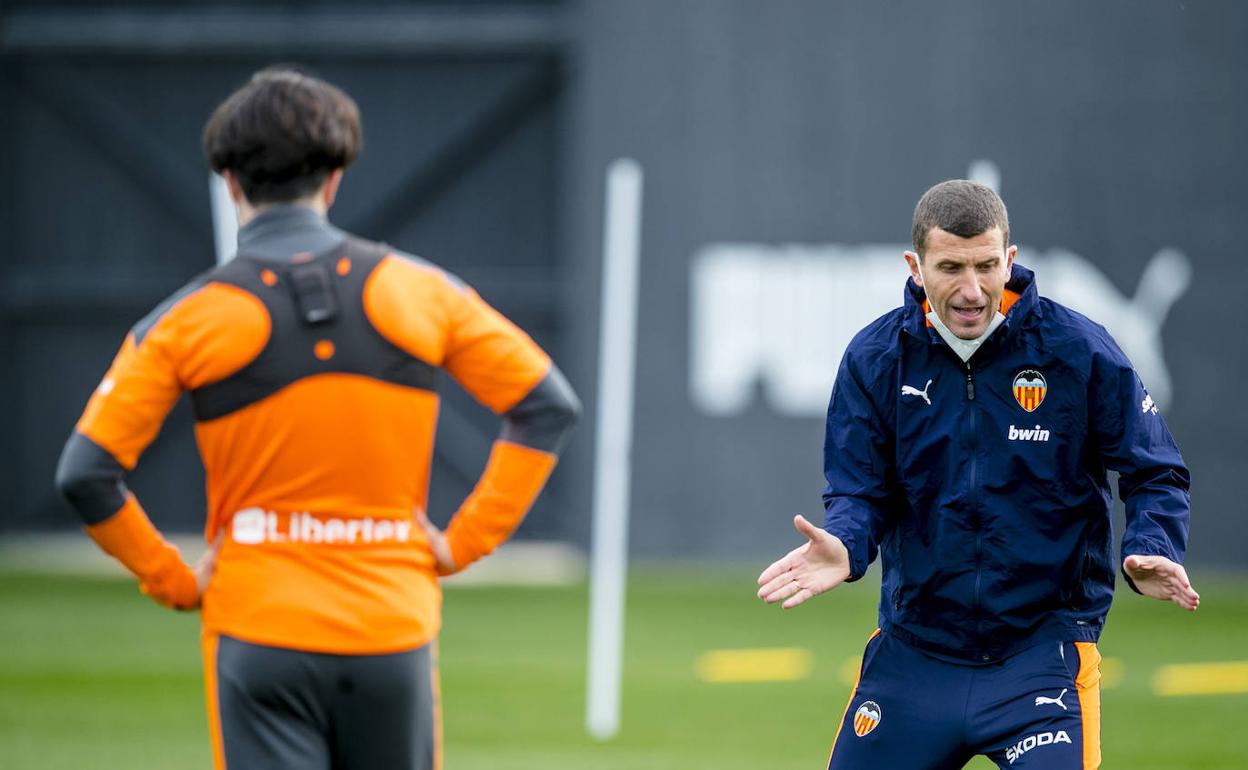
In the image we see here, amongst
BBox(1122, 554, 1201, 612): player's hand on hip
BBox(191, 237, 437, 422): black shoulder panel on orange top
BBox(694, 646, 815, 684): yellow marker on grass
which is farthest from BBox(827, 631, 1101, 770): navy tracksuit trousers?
BBox(694, 646, 815, 684): yellow marker on grass

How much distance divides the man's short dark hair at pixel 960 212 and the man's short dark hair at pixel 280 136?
4.30 ft

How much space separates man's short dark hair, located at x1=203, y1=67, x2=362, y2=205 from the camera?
10.0ft

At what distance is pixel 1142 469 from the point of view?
3689 millimetres

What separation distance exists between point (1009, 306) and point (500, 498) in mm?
1249

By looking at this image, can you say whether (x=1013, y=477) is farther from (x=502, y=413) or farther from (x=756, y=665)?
(x=756, y=665)

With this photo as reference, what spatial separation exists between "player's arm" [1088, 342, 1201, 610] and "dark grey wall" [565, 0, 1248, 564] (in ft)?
33.9

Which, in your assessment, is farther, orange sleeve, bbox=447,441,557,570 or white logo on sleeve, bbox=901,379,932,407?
white logo on sleeve, bbox=901,379,932,407

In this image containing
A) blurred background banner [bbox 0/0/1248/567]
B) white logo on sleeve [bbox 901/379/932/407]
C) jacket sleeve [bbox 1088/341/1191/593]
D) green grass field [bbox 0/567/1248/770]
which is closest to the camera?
jacket sleeve [bbox 1088/341/1191/593]

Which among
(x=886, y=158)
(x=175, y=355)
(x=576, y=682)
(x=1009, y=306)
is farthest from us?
(x=886, y=158)

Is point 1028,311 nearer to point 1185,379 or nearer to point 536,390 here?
point 536,390

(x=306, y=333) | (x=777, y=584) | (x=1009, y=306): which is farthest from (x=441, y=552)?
(x=1009, y=306)

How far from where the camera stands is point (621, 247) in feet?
26.1

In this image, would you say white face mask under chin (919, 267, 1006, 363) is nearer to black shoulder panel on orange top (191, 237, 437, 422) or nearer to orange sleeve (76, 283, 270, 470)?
black shoulder panel on orange top (191, 237, 437, 422)

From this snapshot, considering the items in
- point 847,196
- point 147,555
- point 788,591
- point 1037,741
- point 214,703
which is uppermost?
point 847,196
